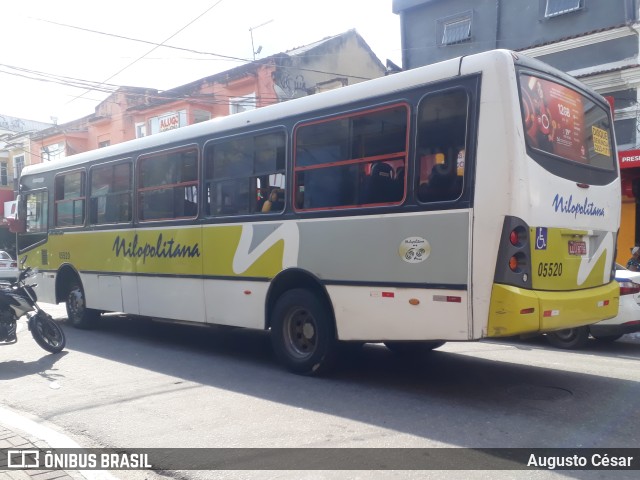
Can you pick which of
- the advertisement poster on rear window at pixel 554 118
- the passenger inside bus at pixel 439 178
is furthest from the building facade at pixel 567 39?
the passenger inside bus at pixel 439 178

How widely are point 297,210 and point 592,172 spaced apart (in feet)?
10.4

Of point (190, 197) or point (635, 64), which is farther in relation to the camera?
point (635, 64)

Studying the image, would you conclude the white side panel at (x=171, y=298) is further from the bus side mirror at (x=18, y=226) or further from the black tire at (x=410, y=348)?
the bus side mirror at (x=18, y=226)

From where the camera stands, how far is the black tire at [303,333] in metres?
6.95

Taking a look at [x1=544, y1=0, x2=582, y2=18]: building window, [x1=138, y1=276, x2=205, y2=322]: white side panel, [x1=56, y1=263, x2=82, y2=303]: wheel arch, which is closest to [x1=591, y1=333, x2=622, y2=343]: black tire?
[x1=138, y1=276, x2=205, y2=322]: white side panel

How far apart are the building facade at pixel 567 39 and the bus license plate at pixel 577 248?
7.45 meters

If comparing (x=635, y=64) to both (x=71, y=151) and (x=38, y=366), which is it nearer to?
(x=38, y=366)

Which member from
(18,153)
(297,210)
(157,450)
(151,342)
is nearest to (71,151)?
(18,153)

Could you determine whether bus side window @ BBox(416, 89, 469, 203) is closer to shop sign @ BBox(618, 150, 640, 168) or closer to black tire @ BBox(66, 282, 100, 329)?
black tire @ BBox(66, 282, 100, 329)

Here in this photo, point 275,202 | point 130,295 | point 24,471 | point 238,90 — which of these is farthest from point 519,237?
point 238,90

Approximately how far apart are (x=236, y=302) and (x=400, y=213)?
2788 millimetres

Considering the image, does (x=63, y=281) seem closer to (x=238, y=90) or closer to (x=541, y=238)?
(x=541, y=238)

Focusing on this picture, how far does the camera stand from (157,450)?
16.2 feet

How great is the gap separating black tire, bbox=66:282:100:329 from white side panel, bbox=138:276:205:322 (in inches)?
76.2
